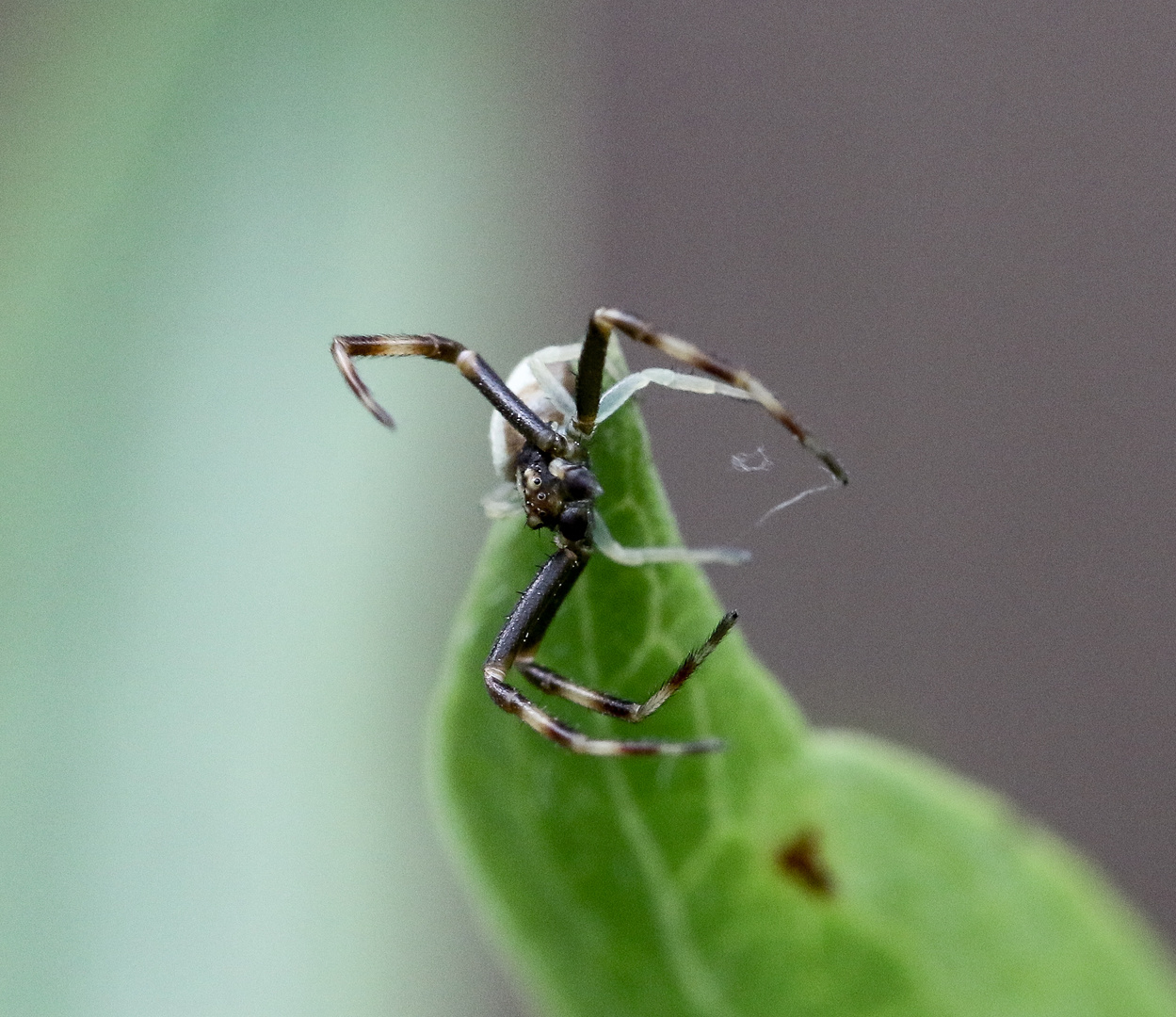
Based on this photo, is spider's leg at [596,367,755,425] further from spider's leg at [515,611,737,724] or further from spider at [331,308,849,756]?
spider's leg at [515,611,737,724]

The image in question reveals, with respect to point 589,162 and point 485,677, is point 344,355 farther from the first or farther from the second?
point 589,162

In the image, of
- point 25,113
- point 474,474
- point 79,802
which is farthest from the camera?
point 474,474

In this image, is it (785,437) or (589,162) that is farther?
(589,162)

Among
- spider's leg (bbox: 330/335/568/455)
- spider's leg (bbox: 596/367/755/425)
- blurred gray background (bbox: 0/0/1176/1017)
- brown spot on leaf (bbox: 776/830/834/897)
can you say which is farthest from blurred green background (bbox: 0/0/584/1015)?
brown spot on leaf (bbox: 776/830/834/897)

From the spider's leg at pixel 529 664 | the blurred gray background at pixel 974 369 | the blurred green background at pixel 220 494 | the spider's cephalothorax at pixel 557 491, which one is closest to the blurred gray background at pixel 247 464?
the blurred green background at pixel 220 494

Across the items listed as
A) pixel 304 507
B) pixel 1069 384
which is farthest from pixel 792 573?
pixel 304 507

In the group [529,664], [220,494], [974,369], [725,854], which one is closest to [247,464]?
[220,494]

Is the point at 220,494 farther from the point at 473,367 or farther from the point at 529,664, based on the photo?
the point at 529,664
